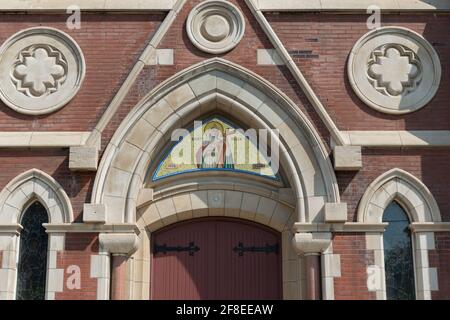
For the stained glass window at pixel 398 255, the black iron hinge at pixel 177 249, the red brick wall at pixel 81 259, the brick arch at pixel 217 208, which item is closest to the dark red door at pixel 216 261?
the black iron hinge at pixel 177 249

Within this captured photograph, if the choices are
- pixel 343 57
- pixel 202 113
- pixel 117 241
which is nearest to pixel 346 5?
pixel 343 57

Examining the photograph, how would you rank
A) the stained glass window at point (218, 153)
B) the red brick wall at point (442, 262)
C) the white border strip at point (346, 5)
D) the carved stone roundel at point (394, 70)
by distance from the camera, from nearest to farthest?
the red brick wall at point (442, 262), the carved stone roundel at point (394, 70), the stained glass window at point (218, 153), the white border strip at point (346, 5)

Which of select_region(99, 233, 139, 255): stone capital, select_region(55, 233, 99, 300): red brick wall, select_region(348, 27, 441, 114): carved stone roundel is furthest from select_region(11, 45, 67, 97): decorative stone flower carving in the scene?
select_region(348, 27, 441, 114): carved stone roundel

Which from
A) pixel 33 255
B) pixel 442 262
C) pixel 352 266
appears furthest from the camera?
pixel 33 255

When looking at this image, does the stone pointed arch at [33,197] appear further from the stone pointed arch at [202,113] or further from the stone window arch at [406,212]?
the stone window arch at [406,212]

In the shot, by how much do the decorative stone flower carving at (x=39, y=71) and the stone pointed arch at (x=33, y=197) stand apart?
1.33 m

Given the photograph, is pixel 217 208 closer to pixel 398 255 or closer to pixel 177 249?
pixel 177 249

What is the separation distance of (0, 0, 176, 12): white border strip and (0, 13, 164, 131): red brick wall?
12 cm

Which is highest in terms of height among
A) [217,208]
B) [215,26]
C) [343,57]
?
[215,26]

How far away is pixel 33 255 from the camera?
11531 millimetres

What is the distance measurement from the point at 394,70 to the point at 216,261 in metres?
3.97

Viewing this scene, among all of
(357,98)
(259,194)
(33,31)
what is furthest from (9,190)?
(357,98)

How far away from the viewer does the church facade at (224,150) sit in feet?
37.2

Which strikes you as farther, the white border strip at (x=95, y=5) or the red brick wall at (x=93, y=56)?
the white border strip at (x=95, y=5)
